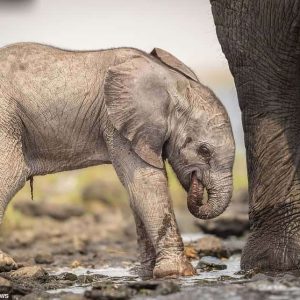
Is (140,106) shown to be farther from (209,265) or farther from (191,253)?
(191,253)

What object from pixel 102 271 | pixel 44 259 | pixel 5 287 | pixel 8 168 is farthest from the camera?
pixel 44 259

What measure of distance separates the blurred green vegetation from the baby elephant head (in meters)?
9.87

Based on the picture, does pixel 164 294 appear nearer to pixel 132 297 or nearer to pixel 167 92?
pixel 132 297

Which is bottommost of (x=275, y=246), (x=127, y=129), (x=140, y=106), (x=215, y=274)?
(x=215, y=274)

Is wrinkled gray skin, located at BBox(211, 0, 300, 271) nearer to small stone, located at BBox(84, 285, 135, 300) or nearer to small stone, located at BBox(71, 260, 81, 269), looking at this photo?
small stone, located at BBox(71, 260, 81, 269)

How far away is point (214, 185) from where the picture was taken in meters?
8.92

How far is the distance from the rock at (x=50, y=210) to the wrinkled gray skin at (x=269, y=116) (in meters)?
10.3

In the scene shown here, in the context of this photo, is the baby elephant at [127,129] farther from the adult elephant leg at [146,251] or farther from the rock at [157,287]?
the rock at [157,287]

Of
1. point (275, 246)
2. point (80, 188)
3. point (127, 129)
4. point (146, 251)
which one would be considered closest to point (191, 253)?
point (275, 246)

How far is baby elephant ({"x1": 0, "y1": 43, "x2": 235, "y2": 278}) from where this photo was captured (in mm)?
8773

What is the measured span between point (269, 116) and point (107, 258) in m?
3.54

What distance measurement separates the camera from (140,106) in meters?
8.80

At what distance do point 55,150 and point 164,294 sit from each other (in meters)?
1.99

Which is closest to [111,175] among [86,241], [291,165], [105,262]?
[86,241]
